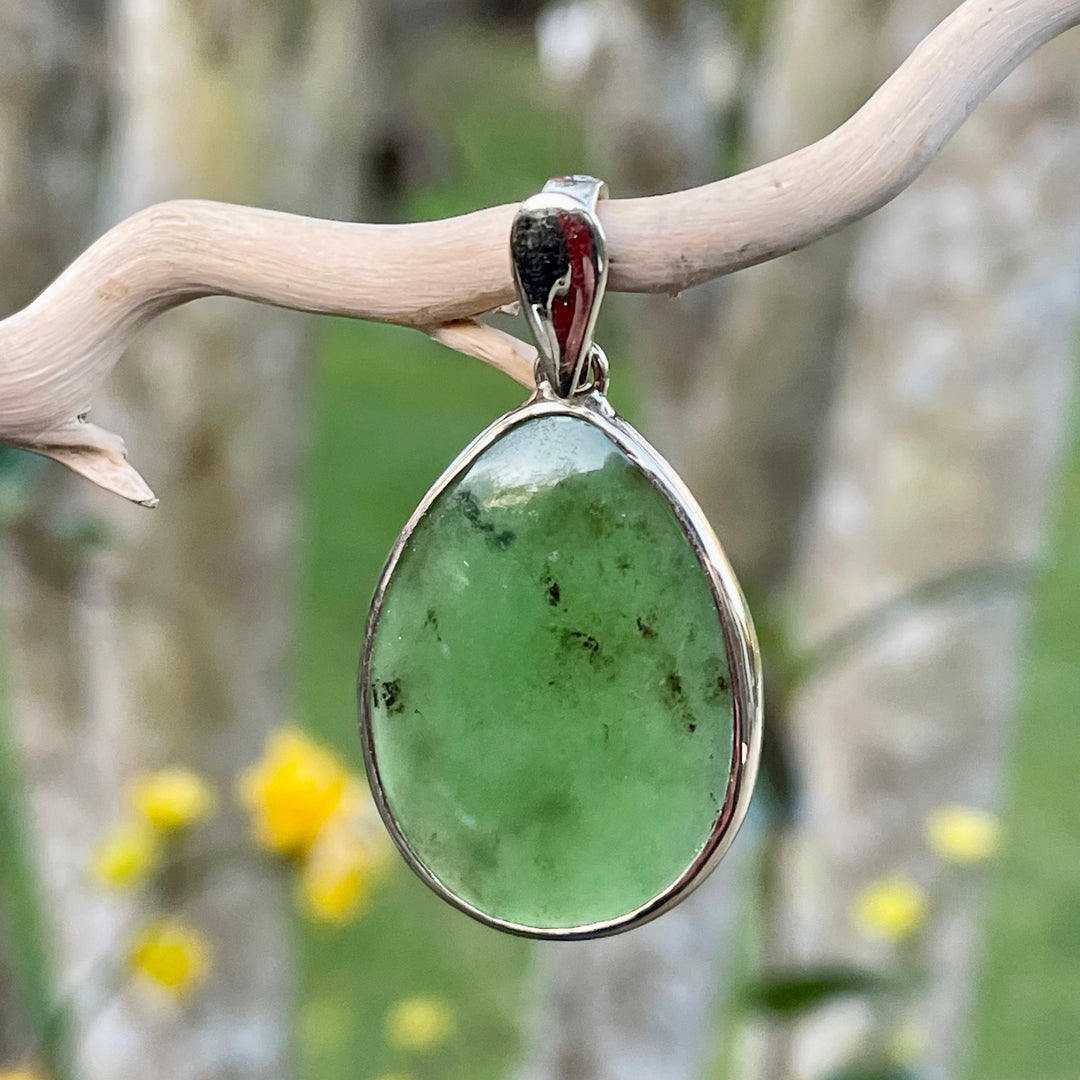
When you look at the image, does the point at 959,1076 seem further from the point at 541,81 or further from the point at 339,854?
the point at 541,81

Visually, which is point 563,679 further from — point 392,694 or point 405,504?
point 405,504

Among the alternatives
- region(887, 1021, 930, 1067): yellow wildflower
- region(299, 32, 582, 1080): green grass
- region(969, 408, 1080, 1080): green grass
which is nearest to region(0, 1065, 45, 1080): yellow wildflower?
region(299, 32, 582, 1080): green grass

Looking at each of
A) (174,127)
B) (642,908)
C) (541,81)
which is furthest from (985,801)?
(541,81)

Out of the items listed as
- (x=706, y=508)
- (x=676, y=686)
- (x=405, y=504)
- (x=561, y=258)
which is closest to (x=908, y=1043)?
(x=706, y=508)

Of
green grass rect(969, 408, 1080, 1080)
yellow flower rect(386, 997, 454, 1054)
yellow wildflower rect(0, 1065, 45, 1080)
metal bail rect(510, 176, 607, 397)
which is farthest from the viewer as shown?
green grass rect(969, 408, 1080, 1080)

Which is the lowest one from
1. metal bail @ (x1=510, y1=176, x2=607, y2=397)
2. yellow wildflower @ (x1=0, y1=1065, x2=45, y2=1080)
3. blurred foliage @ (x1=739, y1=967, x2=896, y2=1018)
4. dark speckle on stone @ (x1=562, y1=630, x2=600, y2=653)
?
yellow wildflower @ (x1=0, y1=1065, x2=45, y2=1080)

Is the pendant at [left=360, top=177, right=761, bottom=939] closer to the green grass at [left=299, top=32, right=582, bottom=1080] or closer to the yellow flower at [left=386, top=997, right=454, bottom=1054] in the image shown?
the yellow flower at [left=386, top=997, right=454, bottom=1054]

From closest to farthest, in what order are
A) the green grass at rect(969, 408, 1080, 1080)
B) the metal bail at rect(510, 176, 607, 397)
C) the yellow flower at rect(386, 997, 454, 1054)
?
the metal bail at rect(510, 176, 607, 397), the yellow flower at rect(386, 997, 454, 1054), the green grass at rect(969, 408, 1080, 1080)
